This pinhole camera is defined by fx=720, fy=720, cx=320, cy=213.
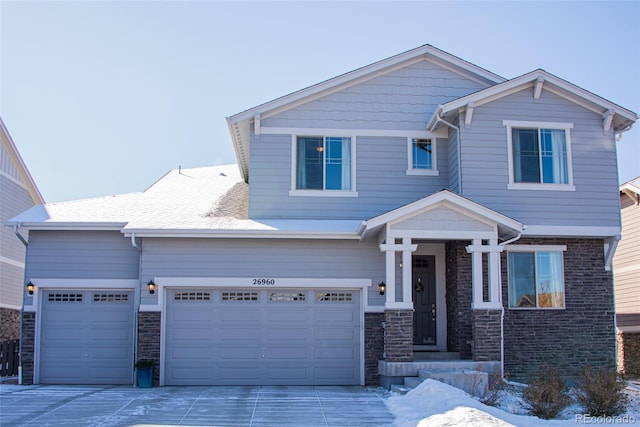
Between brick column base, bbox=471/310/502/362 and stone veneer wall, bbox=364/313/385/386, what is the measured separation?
2065 mm

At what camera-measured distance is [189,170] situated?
23359 millimetres

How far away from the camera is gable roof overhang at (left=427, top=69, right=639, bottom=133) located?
51.9 ft

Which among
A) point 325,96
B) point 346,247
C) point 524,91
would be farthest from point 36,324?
point 524,91

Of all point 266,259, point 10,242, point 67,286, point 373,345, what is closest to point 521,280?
point 373,345

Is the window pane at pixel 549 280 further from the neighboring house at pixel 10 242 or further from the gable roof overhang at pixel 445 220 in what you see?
the neighboring house at pixel 10 242

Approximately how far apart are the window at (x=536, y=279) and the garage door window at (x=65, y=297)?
375 inches

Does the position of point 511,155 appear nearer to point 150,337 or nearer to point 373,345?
point 373,345

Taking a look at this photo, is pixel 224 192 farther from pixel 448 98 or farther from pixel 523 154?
pixel 523 154

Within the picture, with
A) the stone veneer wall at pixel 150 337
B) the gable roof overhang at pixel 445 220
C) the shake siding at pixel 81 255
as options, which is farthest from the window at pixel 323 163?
the stone veneer wall at pixel 150 337

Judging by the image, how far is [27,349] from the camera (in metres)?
15.6

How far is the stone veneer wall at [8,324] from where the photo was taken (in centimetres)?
2256

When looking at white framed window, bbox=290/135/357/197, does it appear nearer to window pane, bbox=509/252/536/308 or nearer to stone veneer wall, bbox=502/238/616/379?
window pane, bbox=509/252/536/308

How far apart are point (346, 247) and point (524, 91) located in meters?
5.39

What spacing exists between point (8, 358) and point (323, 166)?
29.5 feet
